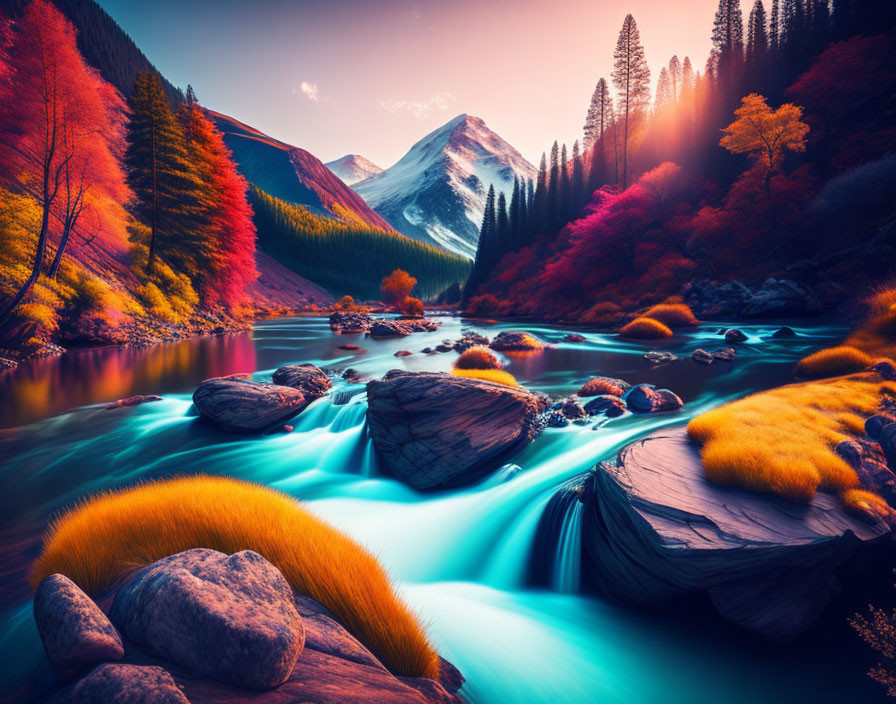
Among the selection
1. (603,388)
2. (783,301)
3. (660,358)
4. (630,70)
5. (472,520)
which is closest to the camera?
(472,520)

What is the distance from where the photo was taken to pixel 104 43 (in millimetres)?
85750

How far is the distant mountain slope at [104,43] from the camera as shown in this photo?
80250mm

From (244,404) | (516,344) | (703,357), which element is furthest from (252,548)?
(516,344)

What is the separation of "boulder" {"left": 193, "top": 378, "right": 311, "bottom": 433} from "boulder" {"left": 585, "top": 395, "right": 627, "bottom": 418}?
26.6ft

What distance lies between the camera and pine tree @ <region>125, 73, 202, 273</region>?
27.3 meters

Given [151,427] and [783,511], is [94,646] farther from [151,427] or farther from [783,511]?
[151,427]

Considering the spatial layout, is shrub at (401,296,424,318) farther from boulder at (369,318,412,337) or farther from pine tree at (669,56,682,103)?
pine tree at (669,56,682,103)

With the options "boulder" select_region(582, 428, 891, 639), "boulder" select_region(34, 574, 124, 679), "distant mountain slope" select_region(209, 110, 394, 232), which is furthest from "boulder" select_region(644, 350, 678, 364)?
"distant mountain slope" select_region(209, 110, 394, 232)

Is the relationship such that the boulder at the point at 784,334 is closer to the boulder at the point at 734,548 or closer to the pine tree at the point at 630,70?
the boulder at the point at 734,548

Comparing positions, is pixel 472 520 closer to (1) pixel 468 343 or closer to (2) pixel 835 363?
(2) pixel 835 363

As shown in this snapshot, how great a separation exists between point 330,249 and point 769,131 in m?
106

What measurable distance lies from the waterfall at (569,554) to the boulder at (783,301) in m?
28.5

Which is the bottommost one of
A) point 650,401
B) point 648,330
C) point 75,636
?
point 650,401

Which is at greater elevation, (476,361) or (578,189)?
(578,189)
